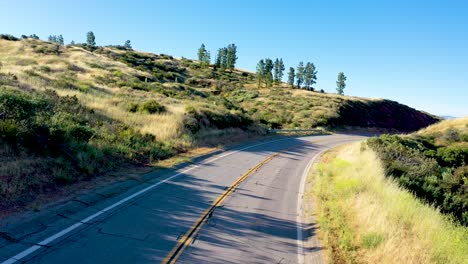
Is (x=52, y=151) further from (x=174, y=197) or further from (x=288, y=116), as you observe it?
(x=288, y=116)

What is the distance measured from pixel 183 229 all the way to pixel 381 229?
4.93m

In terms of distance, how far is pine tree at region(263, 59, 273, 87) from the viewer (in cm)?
9714

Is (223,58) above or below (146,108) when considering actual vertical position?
above

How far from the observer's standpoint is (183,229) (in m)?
8.68

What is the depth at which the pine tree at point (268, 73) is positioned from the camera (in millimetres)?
97144

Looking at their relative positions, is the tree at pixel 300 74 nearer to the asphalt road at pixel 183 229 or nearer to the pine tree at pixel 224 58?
the pine tree at pixel 224 58

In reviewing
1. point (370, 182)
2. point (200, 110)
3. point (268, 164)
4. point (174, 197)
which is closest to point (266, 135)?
point (200, 110)

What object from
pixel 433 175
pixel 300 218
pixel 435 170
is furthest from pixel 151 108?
pixel 435 170

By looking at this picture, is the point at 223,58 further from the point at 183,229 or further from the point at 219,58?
the point at 183,229

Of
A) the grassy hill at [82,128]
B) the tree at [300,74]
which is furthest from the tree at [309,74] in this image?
the grassy hill at [82,128]

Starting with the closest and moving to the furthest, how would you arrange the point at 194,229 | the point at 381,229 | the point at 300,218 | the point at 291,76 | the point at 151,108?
the point at 194,229, the point at 381,229, the point at 300,218, the point at 151,108, the point at 291,76

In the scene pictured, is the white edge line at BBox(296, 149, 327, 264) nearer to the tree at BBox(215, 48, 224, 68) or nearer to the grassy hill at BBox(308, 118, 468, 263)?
the grassy hill at BBox(308, 118, 468, 263)

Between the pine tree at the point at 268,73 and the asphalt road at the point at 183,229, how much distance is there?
83.9m

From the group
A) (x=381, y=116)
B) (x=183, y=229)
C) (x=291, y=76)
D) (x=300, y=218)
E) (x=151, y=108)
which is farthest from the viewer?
(x=291, y=76)
